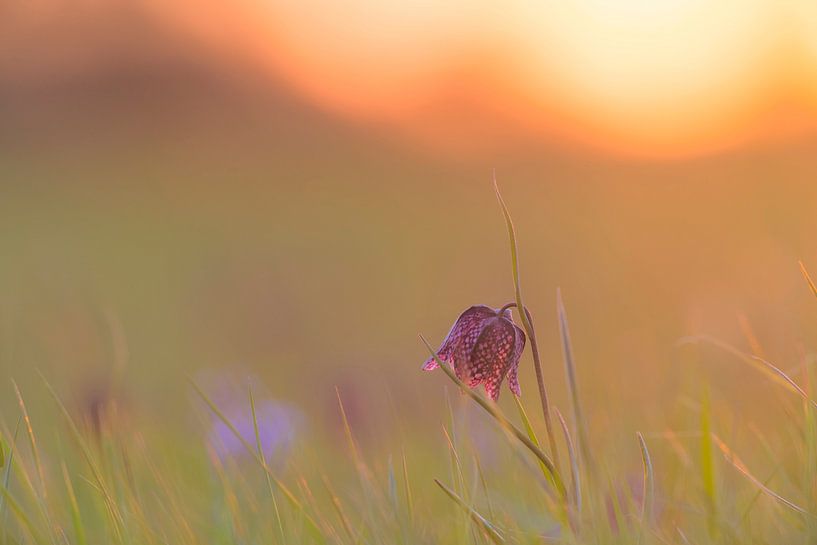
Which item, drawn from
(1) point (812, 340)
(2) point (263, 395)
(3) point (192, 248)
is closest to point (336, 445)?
(2) point (263, 395)

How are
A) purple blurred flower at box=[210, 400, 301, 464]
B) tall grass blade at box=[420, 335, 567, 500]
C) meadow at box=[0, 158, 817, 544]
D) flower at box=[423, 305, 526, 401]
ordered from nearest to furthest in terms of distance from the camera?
tall grass blade at box=[420, 335, 567, 500] → meadow at box=[0, 158, 817, 544] → flower at box=[423, 305, 526, 401] → purple blurred flower at box=[210, 400, 301, 464]

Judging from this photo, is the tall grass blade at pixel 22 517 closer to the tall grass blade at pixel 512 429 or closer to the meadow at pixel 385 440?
the meadow at pixel 385 440

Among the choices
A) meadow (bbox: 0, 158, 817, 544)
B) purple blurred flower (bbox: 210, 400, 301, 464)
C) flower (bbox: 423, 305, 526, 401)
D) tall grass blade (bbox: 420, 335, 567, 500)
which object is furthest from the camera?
purple blurred flower (bbox: 210, 400, 301, 464)

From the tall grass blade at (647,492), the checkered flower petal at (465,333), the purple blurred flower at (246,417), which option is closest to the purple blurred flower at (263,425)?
the purple blurred flower at (246,417)

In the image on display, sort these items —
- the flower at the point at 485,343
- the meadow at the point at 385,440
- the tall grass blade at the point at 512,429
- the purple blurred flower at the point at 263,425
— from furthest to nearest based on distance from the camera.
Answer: the purple blurred flower at the point at 263,425
the flower at the point at 485,343
the meadow at the point at 385,440
the tall grass blade at the point at 512,429

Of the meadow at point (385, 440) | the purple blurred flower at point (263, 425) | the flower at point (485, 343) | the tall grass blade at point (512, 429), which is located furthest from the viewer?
the purple blurred flower at point (263, 425)

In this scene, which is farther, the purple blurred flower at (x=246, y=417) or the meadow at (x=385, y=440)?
the purple blurred flower at (x=246, y=417)

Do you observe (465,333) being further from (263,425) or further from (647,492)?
(263,425)

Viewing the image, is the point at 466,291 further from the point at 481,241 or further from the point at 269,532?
the point at 269,532

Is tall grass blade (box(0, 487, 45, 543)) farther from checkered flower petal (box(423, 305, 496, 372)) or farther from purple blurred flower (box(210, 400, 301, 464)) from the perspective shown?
purple blurred flower (box(210, 400, 301, 464))

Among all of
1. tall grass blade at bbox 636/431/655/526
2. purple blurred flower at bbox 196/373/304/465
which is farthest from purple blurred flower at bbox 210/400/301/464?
tall grass blade at bbox 636/431/655/526

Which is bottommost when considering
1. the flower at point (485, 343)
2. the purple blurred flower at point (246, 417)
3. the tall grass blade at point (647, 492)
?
the tall grass blade at point (647, 492)
